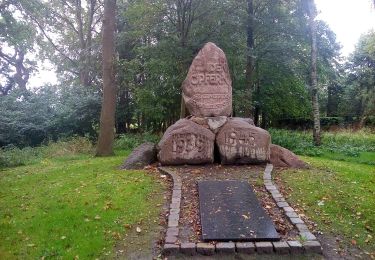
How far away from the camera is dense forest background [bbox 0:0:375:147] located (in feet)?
49.0

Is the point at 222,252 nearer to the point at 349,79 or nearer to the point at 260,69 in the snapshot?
the point at 260,69

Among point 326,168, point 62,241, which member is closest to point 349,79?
point 326,168

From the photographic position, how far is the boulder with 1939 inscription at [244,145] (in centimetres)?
966

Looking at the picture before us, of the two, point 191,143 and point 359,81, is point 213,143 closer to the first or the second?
point 191,143

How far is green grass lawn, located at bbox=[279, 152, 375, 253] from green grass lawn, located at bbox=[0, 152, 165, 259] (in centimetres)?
288

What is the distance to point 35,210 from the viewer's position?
6.63m

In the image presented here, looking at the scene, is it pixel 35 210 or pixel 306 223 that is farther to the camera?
pixel 35 210

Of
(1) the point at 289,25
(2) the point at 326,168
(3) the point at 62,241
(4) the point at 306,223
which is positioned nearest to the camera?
(3) the point at 62,241

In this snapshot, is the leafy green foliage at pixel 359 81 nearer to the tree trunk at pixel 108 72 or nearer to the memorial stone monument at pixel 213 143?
the memorial stone monument at pixel 213 143

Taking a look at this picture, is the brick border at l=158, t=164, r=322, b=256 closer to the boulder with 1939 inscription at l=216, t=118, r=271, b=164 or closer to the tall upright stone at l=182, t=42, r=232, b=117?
the boulder with 1939 inscription at l=216, t=118, r=271, b=164

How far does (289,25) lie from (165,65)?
7.34 meters

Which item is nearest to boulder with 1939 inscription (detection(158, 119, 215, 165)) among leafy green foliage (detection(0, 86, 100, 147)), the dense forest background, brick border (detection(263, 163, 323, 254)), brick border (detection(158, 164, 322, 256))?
brick border (detection(263, 163, 323, 254))

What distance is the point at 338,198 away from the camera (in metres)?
7.13

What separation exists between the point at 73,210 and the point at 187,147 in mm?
3914
